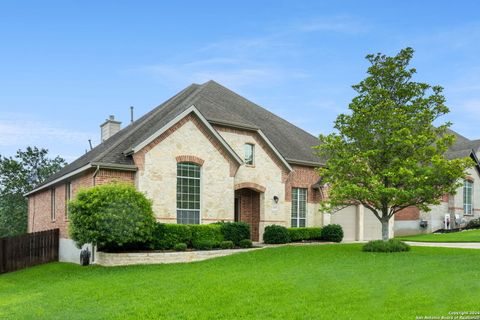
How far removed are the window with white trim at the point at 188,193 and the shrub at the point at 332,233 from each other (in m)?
7.97

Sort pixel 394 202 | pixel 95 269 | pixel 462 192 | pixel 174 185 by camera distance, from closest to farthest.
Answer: pixel 95 269 → pixel 394 202 → pixel 174 185 → pixel 462 192

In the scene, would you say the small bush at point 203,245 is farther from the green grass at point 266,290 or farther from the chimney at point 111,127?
the chimney at point 111,127

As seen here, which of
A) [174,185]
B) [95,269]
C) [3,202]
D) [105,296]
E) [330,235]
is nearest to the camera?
[105,296]

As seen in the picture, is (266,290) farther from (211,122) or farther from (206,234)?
(211,122)

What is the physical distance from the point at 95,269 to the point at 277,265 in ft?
22.1

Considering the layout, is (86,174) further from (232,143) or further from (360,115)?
(360,115)

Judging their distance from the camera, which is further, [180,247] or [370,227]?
[370,227]

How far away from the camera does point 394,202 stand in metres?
19.6

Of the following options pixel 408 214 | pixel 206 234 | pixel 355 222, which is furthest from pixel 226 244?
pixel 408 214

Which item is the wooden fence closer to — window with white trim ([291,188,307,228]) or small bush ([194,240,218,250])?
small bush ([194,240,218,250])

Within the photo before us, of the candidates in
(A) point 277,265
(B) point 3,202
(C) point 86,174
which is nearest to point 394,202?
(A) point 277,265

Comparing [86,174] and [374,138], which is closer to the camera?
[374,138]

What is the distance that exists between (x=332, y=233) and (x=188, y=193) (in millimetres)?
8946

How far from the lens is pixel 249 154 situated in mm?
25703
